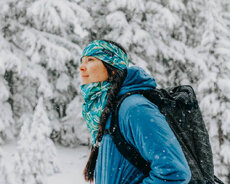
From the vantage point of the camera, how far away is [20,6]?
9.18 metres

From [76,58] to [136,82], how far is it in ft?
30.1

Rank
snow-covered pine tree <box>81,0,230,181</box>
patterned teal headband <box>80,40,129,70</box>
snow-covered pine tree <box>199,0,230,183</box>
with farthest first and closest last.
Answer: snow-covered pine tree <box>81,0,230,181</box> < snow-covered pine tree <box>199,0,230,183</box> < patterned teal headband <box>80,40,129,70</box>

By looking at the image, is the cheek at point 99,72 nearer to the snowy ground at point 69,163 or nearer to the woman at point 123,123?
the woman at point 123,123

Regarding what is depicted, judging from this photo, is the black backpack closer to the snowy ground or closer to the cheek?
the cheek

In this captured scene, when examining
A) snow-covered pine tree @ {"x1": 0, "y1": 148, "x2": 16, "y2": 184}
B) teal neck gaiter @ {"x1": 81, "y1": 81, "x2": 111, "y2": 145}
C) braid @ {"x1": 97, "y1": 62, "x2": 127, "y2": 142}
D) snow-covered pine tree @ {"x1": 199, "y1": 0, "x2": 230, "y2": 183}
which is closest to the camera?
braid @ {"x1": 97, "y1": 62, "x2": 127, "y2": 142}

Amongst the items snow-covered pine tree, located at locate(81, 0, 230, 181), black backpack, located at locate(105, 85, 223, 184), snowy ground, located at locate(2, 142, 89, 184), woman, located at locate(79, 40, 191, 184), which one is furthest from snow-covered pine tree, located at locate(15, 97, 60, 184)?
black backpack, located at locate(105, 85, 223, 184)

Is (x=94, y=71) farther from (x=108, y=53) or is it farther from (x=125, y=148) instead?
(x=125, y=148)

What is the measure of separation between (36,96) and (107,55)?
10.9m

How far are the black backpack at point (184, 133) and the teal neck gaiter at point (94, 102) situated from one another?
6.7 inches

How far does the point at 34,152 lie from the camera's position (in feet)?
24.2

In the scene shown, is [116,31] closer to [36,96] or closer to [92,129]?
[36,96]

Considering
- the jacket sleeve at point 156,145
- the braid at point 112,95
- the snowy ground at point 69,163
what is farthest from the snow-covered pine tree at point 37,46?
the jacket sleeve at point 156,145

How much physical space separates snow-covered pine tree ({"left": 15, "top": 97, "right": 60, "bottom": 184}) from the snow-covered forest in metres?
0.03

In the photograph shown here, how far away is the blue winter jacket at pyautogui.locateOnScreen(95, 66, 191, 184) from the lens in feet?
3.82
